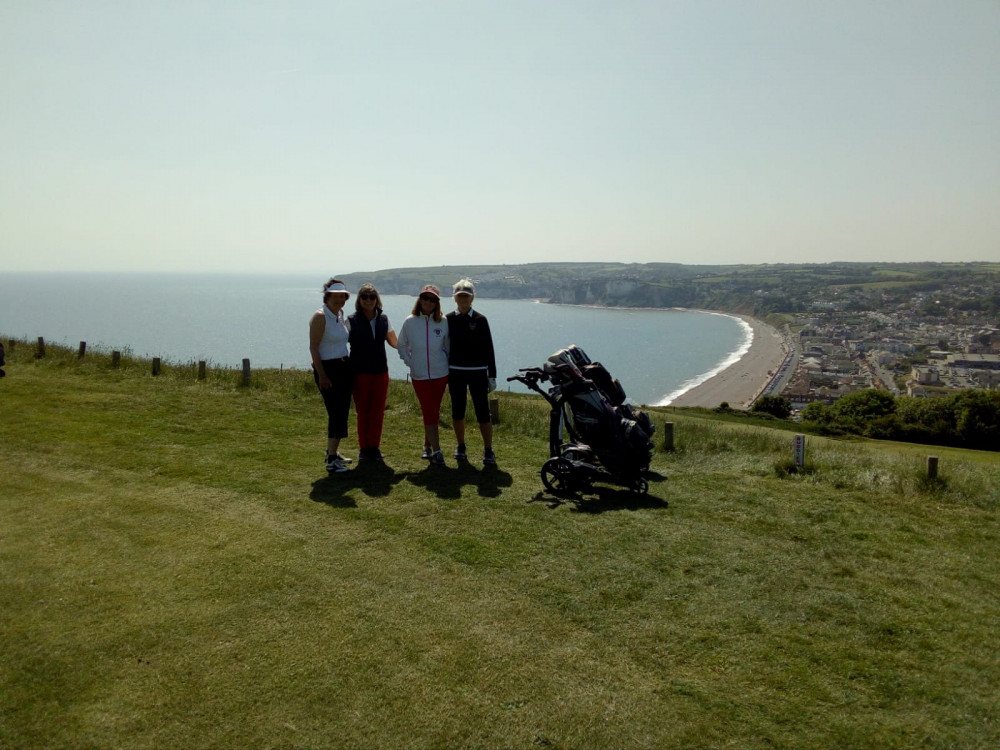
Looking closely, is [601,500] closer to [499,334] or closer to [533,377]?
[533,377]

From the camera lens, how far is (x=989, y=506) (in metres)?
6.07

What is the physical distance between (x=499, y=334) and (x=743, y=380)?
163ft

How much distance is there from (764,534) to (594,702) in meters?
2.81

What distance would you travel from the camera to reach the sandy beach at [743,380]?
5520 cm

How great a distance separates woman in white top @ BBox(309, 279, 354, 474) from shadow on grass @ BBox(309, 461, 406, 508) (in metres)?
0.21

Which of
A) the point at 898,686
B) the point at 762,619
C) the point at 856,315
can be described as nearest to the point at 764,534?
the point at 762,619

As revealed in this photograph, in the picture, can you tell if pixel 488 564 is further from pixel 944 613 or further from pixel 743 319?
pixel 743 319

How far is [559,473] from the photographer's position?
6.37 m

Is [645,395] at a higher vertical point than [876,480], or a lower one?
lower

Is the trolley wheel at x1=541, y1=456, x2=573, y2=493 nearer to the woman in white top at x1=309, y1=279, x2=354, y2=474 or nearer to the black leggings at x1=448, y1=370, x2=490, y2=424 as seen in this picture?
the black leggings at x1=448, y1=370, x2=490, y2=424

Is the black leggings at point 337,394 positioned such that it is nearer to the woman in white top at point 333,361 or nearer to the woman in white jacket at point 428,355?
the woman in white top at point 333,361

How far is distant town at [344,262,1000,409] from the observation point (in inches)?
2454

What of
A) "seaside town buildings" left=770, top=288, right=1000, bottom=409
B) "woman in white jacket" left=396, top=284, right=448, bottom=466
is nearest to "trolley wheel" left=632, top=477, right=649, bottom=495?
"woman in white jacket" left=396, top=284, right=448, bottom=466

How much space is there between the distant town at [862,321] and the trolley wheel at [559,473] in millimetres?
49361
